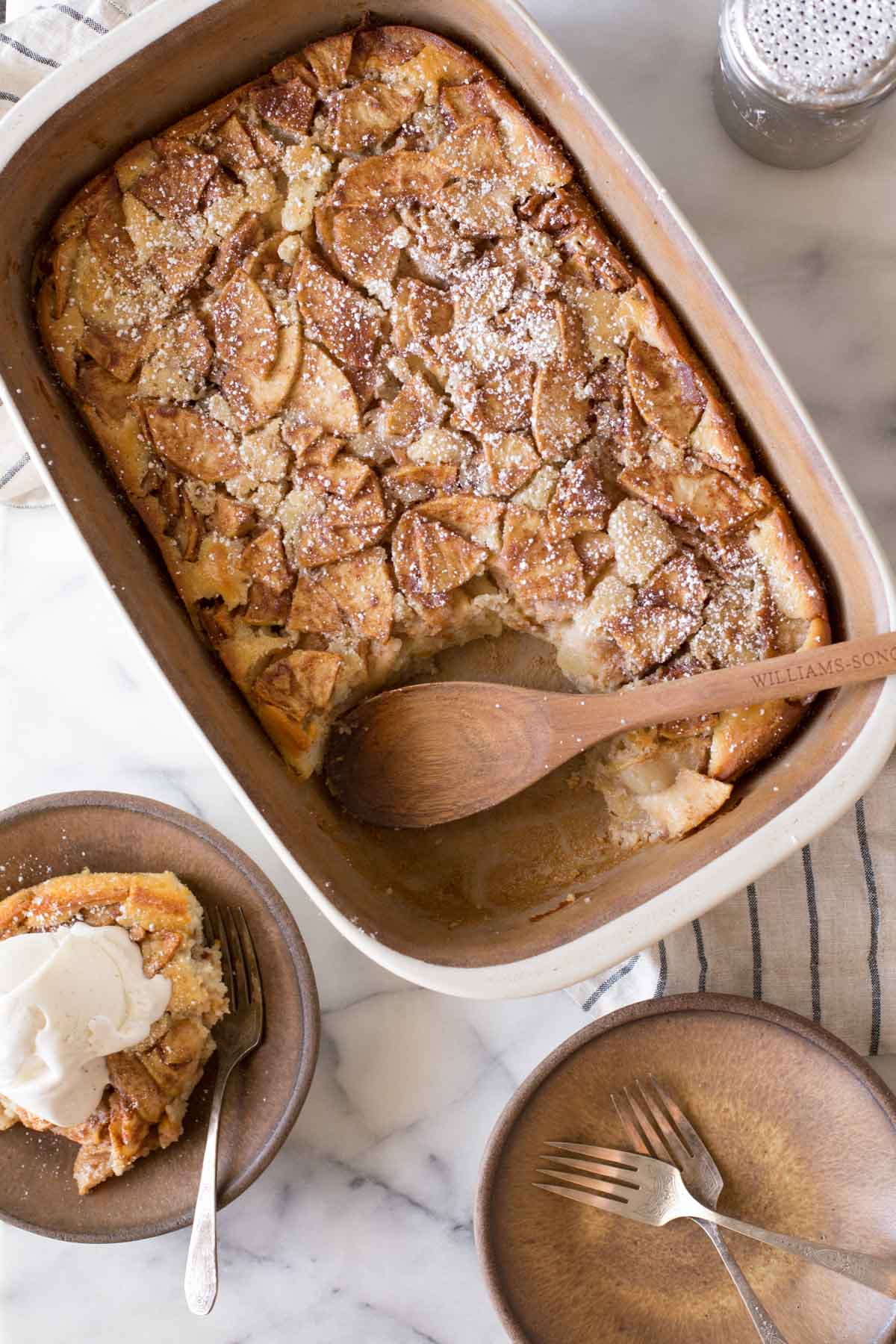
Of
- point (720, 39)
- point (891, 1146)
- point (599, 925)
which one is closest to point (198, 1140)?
point (599, 925)

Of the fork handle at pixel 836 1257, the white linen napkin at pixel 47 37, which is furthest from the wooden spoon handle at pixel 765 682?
the white linen napkin at pixel 47 37

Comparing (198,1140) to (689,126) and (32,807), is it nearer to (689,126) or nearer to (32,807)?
(32,807)

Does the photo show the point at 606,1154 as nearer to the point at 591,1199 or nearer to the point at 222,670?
the point at 591,1199

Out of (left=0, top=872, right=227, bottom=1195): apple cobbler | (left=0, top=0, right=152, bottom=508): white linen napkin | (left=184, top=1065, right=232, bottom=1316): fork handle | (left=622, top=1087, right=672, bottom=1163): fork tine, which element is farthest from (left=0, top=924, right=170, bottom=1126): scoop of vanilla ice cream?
(left=0, top=0, right=152, bottom=508): white linen napkin

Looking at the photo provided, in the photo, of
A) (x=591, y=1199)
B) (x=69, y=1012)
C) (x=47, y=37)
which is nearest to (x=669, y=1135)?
(x=591, y=1199)

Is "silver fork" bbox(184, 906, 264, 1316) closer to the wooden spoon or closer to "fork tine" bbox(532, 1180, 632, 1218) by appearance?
the wooden spoon

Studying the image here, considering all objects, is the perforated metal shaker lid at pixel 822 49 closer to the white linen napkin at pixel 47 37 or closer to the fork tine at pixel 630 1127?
the white linen napkin at pixel 47 37
